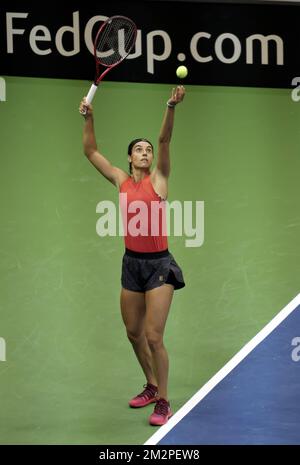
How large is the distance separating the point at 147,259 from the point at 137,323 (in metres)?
0.41

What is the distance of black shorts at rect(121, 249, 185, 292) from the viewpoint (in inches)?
220

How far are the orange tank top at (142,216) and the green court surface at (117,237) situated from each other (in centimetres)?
98

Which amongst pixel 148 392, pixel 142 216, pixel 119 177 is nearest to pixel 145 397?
pixel 148 392

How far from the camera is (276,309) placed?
663cm

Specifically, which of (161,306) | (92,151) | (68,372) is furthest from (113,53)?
(68,372)

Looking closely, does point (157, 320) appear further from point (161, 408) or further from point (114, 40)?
point (114, 40)

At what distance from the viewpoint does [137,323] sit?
572cm

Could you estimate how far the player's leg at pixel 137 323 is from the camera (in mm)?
5668

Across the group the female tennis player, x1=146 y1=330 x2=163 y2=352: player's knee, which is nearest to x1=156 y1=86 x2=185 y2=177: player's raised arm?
the female tennis player

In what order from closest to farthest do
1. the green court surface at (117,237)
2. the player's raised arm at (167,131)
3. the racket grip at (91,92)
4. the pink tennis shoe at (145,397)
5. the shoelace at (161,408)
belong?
the player's raised arm at (167,131) < the racket grip at (91,92) < the shoelace at (161,408) < the pink tennis shoe at (145,397) < the green court surface at (117,237)

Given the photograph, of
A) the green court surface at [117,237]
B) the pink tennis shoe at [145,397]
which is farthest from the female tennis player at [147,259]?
the green court surface at [117,237]

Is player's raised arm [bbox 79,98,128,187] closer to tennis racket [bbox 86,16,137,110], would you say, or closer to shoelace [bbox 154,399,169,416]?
tennis racket [bbox 86,16,137,110]

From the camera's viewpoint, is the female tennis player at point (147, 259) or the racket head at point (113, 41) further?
the racket head at point (113, 41)

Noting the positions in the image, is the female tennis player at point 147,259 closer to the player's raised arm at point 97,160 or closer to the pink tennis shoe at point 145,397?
the player's raised arm at point 97,160
